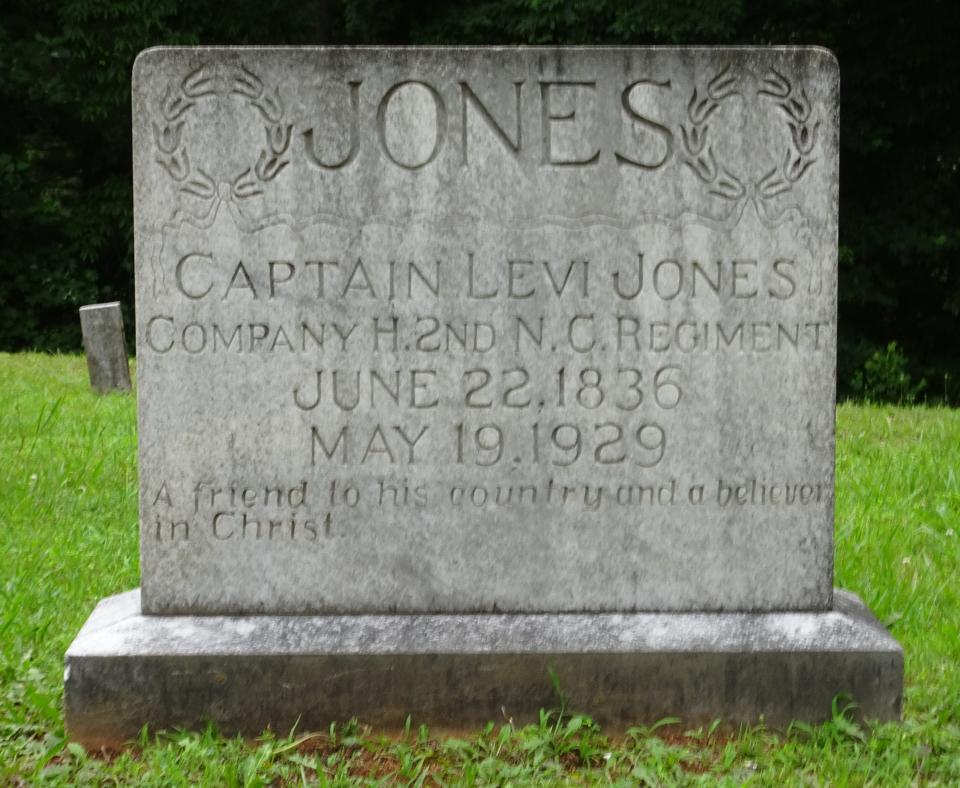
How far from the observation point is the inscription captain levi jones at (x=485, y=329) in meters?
3.29

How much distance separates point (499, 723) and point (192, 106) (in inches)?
75.0

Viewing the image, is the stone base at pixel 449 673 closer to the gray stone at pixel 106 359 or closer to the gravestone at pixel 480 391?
the gravestone at pixel 480 391

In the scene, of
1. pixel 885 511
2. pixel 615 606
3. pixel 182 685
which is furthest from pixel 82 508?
pixel 885 511

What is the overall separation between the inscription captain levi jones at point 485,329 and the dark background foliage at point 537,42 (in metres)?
9.06

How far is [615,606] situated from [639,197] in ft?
3.84

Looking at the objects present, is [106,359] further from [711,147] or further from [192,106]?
[711,147]

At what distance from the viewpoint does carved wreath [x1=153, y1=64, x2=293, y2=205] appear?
3.26m

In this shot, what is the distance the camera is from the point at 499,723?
330 centimetres

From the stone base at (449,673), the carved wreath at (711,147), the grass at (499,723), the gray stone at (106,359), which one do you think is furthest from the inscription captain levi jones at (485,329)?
the gray stone at (106,359)

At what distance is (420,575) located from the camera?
340 centimetres

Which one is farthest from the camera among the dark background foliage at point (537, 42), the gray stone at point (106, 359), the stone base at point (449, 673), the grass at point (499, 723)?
the dark background foliage at point (537, 42)

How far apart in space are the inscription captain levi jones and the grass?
383 mm

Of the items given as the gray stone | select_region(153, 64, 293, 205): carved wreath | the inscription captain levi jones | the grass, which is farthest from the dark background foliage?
select_region(153, 64, 293, 205): carved wreath

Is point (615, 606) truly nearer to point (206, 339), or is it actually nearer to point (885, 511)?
point (206, 339)
